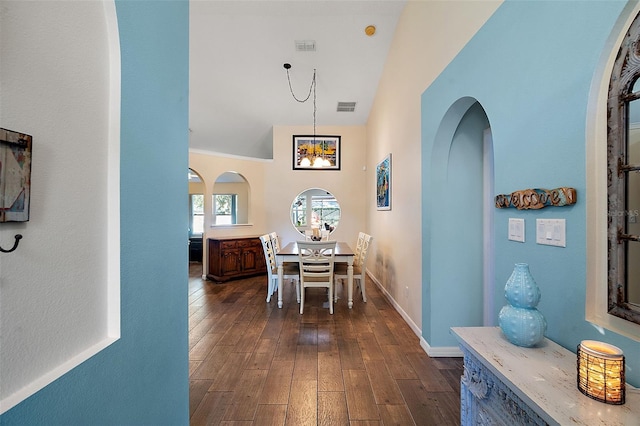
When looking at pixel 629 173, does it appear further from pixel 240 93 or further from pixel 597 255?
pixel 240 93

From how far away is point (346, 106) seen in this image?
5.80 metres

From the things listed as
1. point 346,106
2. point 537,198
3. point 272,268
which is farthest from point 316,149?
point 537,198

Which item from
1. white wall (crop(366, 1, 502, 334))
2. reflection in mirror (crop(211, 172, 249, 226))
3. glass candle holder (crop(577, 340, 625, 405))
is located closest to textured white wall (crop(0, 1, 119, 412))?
glass candle holder (crop(577, 340, 625, 405))

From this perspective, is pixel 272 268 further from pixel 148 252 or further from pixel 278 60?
pixel 278 60

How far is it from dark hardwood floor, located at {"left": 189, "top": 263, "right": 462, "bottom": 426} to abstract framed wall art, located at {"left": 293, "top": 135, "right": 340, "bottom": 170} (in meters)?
3.63

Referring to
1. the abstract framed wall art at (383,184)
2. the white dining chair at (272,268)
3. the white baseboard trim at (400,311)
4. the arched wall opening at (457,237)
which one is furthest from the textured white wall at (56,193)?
the abstract framed wall art at (383,184)

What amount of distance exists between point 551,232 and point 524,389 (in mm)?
702

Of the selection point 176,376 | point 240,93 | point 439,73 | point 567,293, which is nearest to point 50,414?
point 176,376

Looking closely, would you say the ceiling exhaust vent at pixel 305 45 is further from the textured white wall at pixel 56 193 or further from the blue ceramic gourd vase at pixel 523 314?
the blue ceramic gourd vase at pixel 523 314

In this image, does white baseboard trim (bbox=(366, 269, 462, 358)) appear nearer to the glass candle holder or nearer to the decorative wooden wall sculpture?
the decorative wooden wall sculpture

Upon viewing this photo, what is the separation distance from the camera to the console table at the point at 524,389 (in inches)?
29.6

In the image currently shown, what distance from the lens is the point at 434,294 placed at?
2.50 meters

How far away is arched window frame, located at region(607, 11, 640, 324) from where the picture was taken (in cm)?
90

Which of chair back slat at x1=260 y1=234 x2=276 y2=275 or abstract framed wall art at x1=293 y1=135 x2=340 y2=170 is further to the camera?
abstract framed wall art at x1=293 y1=135 x2=340 y2=170
